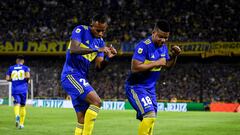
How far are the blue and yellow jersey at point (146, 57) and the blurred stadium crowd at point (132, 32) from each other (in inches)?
1086

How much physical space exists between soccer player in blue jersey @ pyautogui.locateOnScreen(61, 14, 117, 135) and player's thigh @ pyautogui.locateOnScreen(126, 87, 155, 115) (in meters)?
0.70

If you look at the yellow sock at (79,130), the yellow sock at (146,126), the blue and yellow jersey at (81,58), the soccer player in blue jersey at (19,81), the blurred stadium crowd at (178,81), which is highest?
the blue and yellow jersey at (81,58)

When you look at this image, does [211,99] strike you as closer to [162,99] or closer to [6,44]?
[162,99]

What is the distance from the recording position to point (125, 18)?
4281 cm

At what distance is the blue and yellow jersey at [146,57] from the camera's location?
8.95 meters

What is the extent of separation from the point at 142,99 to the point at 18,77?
9.81m

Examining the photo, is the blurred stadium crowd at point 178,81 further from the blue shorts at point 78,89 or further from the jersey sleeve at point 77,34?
the jersey sleeve at point 77,34

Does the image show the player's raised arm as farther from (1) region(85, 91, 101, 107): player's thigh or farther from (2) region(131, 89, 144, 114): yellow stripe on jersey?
(2) region(131, 89, 144, 114): yellow stripe on jersey

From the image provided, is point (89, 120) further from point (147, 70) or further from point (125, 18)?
Answer: point (125, 18)

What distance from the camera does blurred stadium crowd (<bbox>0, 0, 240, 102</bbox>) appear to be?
3753 cm

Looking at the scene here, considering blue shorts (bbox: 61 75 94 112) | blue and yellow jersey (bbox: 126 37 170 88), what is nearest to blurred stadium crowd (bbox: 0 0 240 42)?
blue and yellow jersey (bbox: 126 37 170 88)

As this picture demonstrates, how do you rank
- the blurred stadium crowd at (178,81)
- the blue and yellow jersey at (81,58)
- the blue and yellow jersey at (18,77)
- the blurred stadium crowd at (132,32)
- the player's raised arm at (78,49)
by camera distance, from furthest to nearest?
the blurred stadium crowd at (132,32)
the blurred stadium crowd at (178,81)
the blue and yellow jersey at (18,77)
the blue and yellow jersey at (81,58)
the player's raised arm at (78,49)

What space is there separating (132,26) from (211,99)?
9547 millimetres

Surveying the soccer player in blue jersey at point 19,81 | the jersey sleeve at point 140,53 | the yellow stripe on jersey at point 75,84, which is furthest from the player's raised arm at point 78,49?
the soccer player in blue jersey at point 19,81
